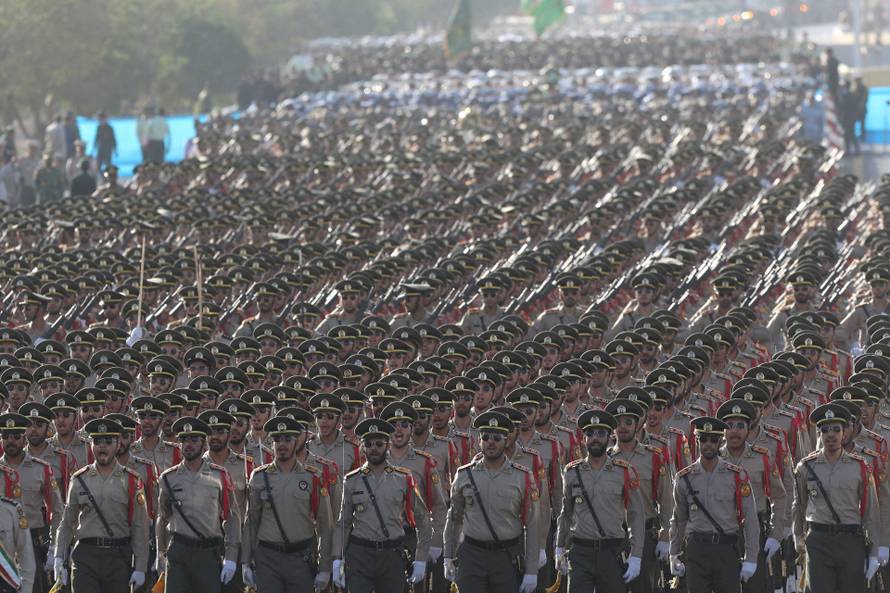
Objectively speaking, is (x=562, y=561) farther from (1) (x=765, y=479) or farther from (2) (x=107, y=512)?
(2) (x=107, y=512)

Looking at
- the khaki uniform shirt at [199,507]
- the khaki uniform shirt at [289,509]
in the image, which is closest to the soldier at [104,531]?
the khaki uniform shirt at [199,507]

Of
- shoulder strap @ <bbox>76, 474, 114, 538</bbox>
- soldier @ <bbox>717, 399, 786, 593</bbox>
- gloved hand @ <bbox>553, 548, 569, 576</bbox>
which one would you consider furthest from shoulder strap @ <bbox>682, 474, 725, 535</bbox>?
shoulder strap @ <bbox>76, 474, 114, 538</bbox>

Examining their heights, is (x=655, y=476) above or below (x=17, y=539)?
below

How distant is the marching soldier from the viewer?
13203 millimetres

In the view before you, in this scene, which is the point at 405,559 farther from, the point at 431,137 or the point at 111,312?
the point at 431,137

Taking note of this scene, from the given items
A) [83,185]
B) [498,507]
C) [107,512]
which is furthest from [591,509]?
[83,185]

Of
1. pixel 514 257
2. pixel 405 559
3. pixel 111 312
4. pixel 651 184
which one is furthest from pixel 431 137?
pixel 405 559

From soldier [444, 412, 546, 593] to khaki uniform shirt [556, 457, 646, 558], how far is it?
26 cm

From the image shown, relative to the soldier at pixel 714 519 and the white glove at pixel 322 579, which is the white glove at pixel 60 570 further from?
the soldier at pixel 714 519

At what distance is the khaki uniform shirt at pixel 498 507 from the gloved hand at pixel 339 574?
2.11ft

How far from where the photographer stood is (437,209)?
28.6m

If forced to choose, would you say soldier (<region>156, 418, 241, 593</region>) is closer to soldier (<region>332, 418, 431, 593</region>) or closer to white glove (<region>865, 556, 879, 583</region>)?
soldier (<region>332, 418, 431, 593</region>)

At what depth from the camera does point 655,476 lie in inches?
546

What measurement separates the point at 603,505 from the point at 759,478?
1314mm
